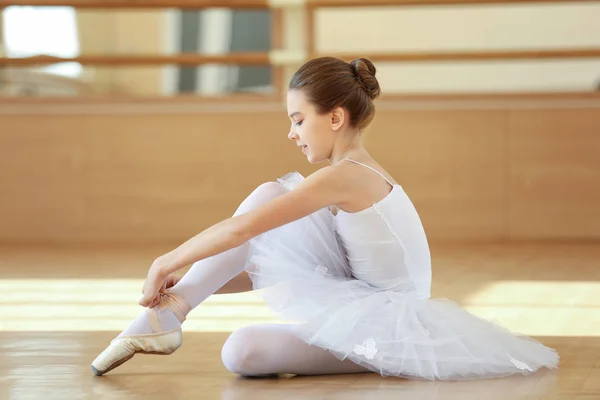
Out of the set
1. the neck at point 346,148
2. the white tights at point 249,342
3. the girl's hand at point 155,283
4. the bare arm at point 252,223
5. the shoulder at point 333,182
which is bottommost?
the white tights at point 249,342

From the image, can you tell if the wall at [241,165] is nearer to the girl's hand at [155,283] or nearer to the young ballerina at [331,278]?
the young ballerina at [331,278]

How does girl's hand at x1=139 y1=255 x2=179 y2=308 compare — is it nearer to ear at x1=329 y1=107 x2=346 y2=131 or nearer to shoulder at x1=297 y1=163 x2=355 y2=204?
shoulder at x1=297 y1=163 x2=355 y2=204

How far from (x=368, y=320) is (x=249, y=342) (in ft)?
0.69

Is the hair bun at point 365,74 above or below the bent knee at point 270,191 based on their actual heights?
above

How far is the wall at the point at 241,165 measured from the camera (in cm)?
452

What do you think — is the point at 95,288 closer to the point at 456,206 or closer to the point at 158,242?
the point at 158,242

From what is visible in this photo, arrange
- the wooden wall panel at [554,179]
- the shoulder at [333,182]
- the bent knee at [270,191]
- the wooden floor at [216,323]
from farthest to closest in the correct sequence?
1. the wooden wall panel at [554,179]
2. the bent knee at [270,191]
3. the shoulder at [333,182]
4. the wooden floor at [216,323]

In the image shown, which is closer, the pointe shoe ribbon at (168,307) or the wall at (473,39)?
the pointe shoe ribbon at (168,307)

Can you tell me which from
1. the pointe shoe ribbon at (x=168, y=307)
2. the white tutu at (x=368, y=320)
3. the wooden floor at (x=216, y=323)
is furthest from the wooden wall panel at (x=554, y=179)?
the pointe shoe ribbon at (x=168, y=307)

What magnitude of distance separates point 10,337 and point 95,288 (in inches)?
34.0

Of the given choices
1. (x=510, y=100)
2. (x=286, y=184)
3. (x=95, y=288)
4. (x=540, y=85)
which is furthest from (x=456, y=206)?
(x=540, y=85)

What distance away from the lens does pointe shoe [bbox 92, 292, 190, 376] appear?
1776mm

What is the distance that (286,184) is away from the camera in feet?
6.48

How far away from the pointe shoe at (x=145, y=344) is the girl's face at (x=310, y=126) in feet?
1.20
